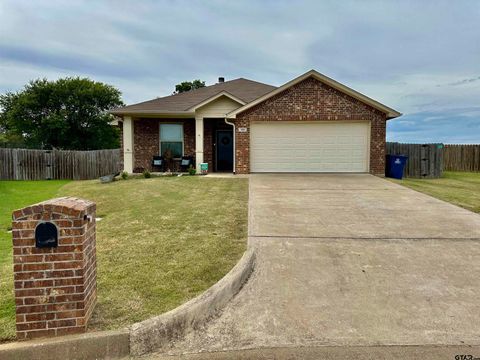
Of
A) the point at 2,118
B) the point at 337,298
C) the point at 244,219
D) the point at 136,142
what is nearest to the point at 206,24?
the point at 136,142

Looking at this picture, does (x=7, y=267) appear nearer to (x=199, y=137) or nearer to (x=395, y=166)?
(x=199, y=137)

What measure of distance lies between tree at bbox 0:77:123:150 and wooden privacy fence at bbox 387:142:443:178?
28622 mm

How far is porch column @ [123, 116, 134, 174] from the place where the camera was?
53.8 ft

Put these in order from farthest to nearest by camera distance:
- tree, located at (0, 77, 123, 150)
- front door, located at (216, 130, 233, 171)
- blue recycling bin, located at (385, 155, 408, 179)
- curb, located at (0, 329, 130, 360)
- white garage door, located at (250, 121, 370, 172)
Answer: tree, located at (0, 77, 123, 150)
front door, located at (216, 130, 233, 171)
blue recycling bin, located at (385, 155, 408, 179)
white garage door, located at (250, 121, 370, 172)
curb, located at (0, 329, 130, 360)

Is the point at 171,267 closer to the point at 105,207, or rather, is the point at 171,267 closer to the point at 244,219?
the point at 244,219

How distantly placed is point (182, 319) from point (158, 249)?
7.35 ft

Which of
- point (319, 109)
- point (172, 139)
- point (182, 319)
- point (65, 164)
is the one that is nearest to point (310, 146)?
point (319, 109)

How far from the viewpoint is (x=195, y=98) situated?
723 inches

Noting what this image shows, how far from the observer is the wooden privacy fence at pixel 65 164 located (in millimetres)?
19812

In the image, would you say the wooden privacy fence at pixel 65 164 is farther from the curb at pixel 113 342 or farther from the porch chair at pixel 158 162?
the curb at pixel 113 342

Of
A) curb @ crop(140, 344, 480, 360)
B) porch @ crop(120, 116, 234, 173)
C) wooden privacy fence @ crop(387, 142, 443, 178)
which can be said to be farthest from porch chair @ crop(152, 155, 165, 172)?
curb @ crop(140, 344, 480, 360)

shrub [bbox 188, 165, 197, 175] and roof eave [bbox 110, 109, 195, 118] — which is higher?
roof eave [bbox 110, 109, 195, 118]

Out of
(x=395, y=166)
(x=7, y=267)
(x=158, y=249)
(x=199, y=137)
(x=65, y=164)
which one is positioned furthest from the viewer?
(x=65, y=164)

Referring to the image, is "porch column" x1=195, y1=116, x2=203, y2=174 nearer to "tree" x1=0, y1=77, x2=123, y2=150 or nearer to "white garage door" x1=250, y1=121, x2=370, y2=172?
"white garage door" x1=250, y1=121, x2=370, y2=172
